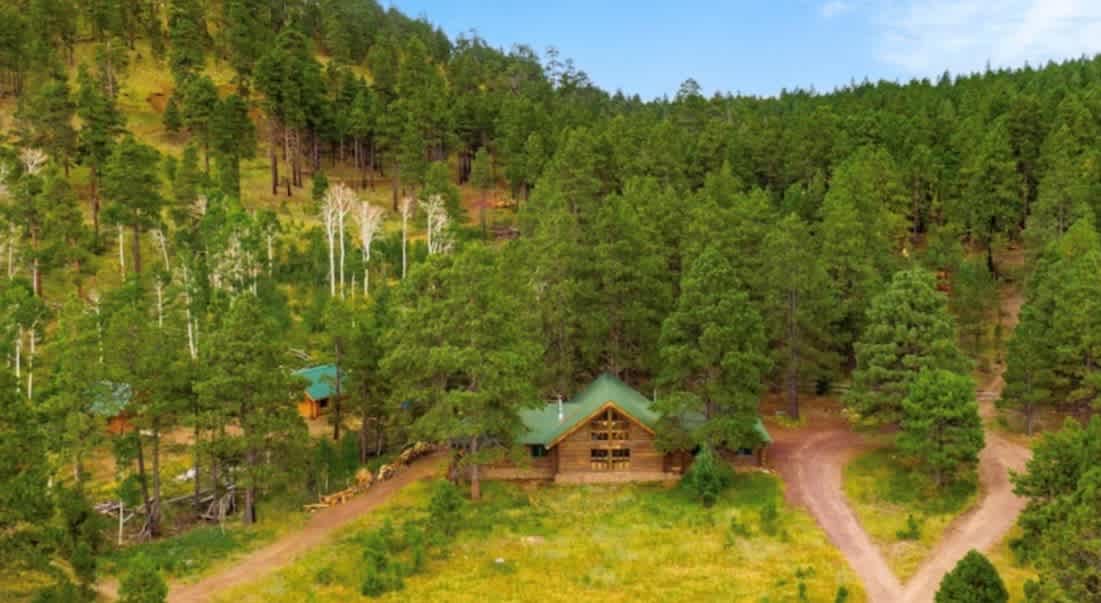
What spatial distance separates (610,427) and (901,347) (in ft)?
44.3

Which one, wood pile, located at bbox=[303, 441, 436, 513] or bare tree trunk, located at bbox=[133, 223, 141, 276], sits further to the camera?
bare tree trunk, located at bbox=[133, 223, 141, 276]

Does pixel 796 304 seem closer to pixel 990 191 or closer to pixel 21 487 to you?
pixel 990 191

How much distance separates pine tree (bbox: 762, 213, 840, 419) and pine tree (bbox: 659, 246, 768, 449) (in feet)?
22.3

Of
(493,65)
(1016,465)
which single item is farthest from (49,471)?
(493,65)

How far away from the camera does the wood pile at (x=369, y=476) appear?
123ft

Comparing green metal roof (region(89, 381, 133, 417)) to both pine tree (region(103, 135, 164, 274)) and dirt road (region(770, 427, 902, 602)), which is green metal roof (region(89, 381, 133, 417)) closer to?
pine tree (region(103, 135, 164, 274))

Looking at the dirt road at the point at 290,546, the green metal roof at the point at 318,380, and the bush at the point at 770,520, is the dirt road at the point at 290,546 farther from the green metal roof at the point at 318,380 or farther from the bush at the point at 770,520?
the bush at the point at 770,520

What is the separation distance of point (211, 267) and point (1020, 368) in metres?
42.9

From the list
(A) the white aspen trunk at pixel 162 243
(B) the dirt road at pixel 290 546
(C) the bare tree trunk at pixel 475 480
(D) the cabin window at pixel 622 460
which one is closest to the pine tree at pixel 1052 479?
(D) the cabin window at pixel 622 460

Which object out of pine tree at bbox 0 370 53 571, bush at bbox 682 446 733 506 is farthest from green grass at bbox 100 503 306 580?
bush at bbox 682 446 733 506

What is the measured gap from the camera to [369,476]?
40.0m

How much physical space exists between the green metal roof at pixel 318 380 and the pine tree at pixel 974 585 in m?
30.3

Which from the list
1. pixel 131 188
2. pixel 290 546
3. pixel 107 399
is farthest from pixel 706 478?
pixel 131 188

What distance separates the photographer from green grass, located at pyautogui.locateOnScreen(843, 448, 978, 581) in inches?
1278
